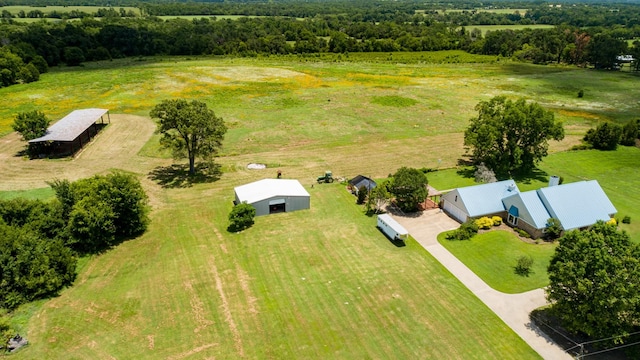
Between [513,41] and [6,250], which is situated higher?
[513,41]

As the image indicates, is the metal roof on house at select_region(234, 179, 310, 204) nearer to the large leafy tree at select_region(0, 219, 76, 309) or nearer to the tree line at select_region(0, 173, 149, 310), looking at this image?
the tree line at select_region(0, 173, 149, 310)

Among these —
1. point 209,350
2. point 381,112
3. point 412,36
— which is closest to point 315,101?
point 381,112

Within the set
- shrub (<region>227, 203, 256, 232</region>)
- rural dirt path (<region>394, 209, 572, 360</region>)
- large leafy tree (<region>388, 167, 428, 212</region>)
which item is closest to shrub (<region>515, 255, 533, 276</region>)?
rural dirt path (<region>394, 209, 572, 360</region>)

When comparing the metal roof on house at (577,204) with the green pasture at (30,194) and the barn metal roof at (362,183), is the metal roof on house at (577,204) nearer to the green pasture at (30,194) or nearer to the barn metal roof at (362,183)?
the barn metal roof at (362,183)

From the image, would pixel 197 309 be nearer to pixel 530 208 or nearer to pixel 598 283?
pixel 598 283

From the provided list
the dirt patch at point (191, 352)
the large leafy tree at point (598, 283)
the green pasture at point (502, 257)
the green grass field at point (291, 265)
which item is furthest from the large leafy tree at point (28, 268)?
the large leafy tree at point (598, 283)

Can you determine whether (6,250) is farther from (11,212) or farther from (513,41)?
(513,41)

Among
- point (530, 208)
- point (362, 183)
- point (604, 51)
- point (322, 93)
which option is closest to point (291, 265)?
point (362, 183)
